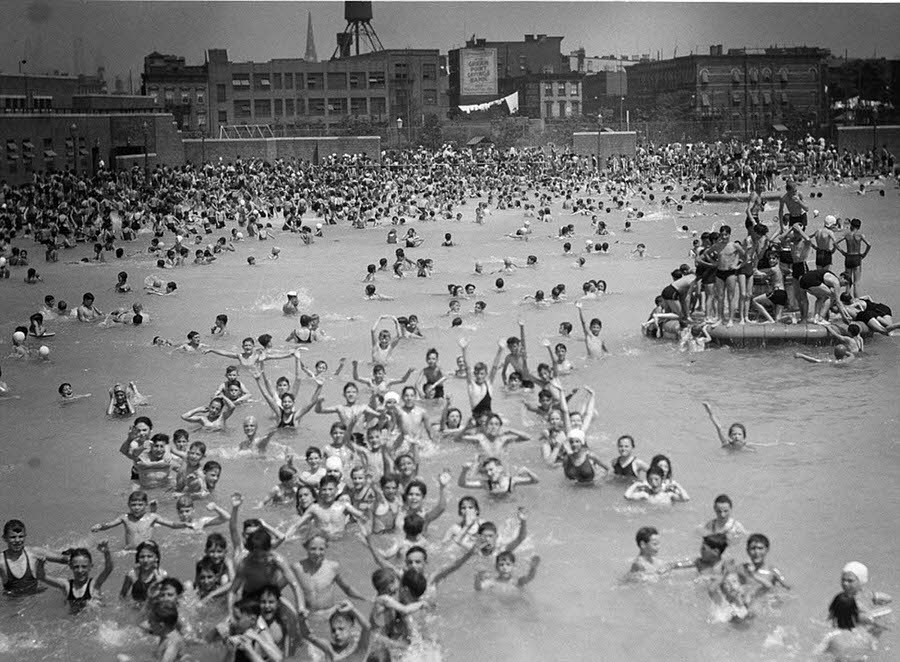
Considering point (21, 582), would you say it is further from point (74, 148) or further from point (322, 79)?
point (322, 79)

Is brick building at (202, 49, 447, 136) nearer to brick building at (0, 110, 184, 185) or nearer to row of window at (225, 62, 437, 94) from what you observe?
row of window at (225, 62, 437, 94)

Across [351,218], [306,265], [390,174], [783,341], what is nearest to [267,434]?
[783,341]

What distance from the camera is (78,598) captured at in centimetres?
872

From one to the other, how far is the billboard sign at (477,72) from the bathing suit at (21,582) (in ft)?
244

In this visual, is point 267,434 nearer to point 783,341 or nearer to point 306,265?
point 783,341

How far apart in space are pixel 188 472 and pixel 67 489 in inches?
61.0

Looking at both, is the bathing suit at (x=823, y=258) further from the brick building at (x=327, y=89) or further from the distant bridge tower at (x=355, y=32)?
the brick building at (x=327, y=89)

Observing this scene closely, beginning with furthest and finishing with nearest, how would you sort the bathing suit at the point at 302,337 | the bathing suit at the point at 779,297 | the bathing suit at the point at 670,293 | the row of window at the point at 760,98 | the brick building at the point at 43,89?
the row of window at the point at 760,98, the brick building at the point at 43,89, the bathing suit at the point at 302,337, the bathing suit at the point at 670,293, the bathing suit at the point at 779,297

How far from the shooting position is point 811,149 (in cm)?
5756

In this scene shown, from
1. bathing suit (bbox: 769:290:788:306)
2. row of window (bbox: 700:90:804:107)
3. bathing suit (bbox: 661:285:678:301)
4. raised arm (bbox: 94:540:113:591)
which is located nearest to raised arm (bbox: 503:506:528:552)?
raised arm (bbox: 94:540:113:591)

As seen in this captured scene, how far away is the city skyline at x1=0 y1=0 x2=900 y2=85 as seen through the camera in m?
36.8

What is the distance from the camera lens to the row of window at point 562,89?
80.9 meters

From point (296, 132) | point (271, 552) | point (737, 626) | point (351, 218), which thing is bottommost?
point (737, 626)

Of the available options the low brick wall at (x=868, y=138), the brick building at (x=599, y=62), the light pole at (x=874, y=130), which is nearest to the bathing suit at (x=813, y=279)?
the light pole at (x=874, y=130)
